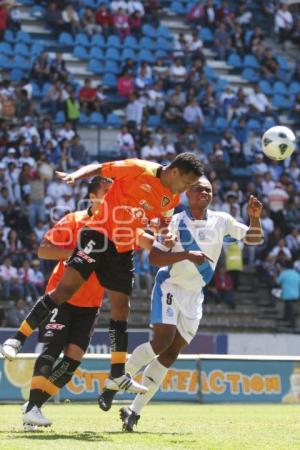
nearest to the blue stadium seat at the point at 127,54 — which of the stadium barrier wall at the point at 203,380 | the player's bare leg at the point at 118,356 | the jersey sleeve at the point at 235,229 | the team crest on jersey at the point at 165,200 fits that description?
the stadium barrier wall at the point at 203,380

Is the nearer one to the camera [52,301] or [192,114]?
[52,301]

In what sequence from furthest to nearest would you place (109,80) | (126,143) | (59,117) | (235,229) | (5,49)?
(109,80) < (5,49) < (59,117) < (126,143) < (235,229)

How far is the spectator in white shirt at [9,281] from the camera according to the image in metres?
23.0

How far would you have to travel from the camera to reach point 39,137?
26.3 meters

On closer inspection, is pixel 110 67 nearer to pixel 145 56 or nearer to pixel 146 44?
pixel 145 56

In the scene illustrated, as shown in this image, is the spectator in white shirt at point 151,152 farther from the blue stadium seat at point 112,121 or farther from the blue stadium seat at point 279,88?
the blue stadium seat at point 279,88

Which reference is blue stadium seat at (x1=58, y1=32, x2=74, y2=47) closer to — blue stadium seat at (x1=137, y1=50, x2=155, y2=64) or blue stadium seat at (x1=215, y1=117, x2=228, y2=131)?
blue stadium seat at (x1=137, y1=50, x2=155, y2=64)

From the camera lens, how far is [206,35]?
3388cm

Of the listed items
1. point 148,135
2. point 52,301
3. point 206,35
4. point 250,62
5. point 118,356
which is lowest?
point 118,356

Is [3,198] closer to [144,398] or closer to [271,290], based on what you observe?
[271,290]

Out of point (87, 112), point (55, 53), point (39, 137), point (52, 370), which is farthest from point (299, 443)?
point (55, 53)

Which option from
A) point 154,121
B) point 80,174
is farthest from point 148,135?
point 80,174

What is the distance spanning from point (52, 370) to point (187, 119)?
65.0 ft

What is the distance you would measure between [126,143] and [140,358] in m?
17.1
